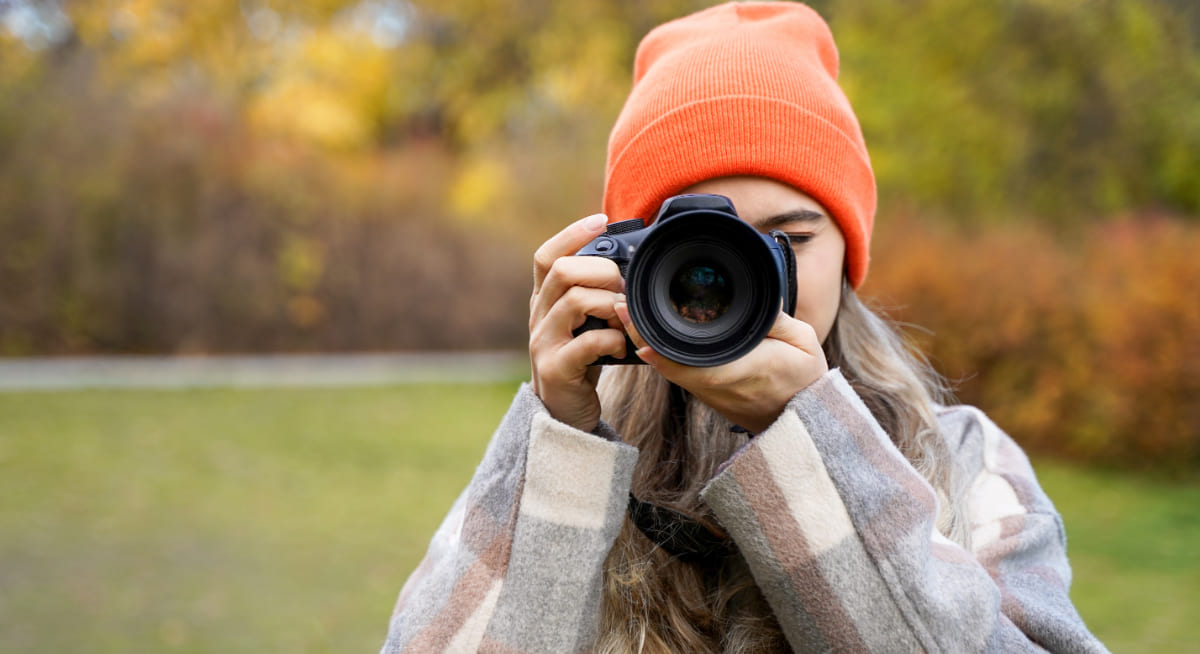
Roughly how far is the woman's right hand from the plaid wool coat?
0.04 m

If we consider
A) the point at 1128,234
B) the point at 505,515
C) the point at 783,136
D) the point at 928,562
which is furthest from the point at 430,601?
the point at 1128,234

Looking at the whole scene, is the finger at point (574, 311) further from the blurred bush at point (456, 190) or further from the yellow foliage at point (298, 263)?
the yellow foliage at point (298, 263)

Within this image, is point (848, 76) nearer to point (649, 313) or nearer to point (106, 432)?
point (106, 432)

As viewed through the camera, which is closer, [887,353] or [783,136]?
[783,136]

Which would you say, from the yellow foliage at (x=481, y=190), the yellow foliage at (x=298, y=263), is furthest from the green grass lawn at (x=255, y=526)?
the yellow foliage at (x=481, y=190)

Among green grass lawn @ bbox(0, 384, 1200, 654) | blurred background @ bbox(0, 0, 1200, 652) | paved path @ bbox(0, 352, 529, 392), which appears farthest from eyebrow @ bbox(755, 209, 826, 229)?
paved path @ bbox(0, 352, 529, 392)

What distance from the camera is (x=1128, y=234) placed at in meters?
8.23

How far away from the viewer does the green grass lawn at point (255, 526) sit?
14.0ft

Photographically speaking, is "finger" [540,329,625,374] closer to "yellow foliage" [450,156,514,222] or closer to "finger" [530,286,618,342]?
"finger" [530,286,618,342]

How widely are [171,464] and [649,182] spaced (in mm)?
6022

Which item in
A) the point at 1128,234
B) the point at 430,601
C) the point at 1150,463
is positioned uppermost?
the point at 430,601

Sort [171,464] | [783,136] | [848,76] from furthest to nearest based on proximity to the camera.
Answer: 1. [848,76]
2. [171,464]
3. [783,136]

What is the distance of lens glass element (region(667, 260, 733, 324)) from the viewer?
131 cm

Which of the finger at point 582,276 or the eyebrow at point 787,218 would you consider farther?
the eyebrow at point 787,218
